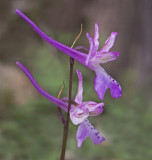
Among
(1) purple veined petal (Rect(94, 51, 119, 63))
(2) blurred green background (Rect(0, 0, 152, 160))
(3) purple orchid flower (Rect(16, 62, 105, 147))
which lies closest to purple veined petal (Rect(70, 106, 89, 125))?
(3) purple orchid flower (Rect(16, 62, 105, 147))

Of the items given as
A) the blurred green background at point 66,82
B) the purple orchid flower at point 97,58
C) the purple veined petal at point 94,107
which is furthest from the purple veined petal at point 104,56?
the blurred green background at point 66,82

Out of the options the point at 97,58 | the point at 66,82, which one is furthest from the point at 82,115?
the point at 66,82

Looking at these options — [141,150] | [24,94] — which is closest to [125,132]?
[141,150]

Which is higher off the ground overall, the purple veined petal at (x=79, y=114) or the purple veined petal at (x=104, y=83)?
the purple veined petal at (x=104, y=83)

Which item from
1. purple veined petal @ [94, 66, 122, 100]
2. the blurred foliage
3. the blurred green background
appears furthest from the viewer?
the blurred green background

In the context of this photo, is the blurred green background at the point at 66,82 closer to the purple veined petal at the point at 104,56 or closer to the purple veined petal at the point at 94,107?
the purple veined petal at the point at 94,107

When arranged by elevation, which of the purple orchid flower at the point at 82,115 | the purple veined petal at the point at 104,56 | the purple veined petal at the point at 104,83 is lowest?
the purple orchid flower at the point at 82,115

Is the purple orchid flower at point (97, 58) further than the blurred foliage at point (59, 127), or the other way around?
the blurred foliage at point (59, 127)

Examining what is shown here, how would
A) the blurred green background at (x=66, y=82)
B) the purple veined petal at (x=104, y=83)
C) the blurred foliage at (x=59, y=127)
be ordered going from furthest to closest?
the blurred green background at (x=66, y=82) → the blurred foliage at (x=59, y=127) → the purple veined petal at (x=104, y=83)

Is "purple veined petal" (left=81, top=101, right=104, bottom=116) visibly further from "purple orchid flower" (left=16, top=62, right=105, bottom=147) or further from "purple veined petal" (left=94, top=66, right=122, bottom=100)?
"purple veined petal" (left=94, top=66, right=122, bottom=100)

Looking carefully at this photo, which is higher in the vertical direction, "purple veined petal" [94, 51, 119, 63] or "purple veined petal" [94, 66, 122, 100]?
"purple veined petal" [94, 51, 119, 63]
